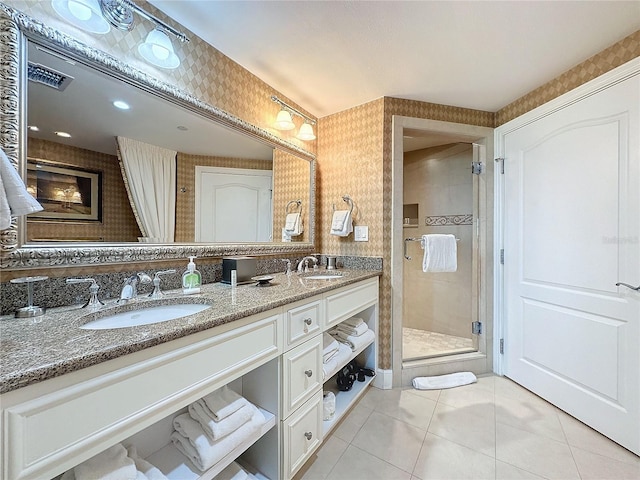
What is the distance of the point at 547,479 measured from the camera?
1275 mm

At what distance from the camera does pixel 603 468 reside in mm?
1341

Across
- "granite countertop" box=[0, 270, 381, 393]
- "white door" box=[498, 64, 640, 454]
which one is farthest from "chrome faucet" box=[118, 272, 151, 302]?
"white door" box=[498, 64, 640, 454]

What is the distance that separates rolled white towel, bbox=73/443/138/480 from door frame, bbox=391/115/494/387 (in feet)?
5.64

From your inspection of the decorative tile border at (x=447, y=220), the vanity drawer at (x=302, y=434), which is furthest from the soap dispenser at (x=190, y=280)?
the decorative tile border at (x=447, y=220)

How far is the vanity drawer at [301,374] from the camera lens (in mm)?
1155

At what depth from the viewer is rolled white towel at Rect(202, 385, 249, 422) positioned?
3.22ft

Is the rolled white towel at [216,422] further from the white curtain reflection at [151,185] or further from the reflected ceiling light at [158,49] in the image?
the reflected ceiling light at [158,49]

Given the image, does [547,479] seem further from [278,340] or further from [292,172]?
[292,172]

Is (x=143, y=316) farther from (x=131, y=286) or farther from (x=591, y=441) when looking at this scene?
(x=591, y=441)

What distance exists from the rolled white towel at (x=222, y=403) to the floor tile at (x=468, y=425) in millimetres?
1215

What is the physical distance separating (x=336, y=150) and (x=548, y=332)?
204cm

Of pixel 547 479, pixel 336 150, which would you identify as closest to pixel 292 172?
pixel 336 150

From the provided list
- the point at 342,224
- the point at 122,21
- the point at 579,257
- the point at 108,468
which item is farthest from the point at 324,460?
the point at 122,21

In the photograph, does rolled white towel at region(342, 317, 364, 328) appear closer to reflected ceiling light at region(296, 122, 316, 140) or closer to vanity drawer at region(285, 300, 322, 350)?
vanity drawer at region(285, 300, 322, 350)
